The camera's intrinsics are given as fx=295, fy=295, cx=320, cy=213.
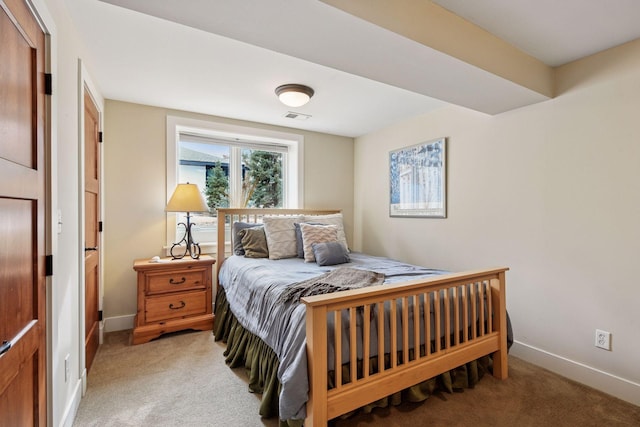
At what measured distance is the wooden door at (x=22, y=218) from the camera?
946mm

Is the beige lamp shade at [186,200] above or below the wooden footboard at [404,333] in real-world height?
above

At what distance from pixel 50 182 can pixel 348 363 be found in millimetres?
1642

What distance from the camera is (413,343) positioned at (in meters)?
1.76

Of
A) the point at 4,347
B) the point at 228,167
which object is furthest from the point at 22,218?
the point at 228,167

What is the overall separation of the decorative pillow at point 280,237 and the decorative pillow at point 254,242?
0.06 metres

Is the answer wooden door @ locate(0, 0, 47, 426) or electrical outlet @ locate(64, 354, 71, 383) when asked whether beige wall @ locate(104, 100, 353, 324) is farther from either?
wooden door @ locate(0, 0, 47, 426)

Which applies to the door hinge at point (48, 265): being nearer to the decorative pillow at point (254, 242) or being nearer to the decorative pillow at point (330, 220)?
the decorative pillow at point (254, 242)

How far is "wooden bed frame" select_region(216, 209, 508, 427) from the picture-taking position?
54.1 inches

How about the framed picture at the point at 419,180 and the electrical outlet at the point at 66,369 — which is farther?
the framed picture at the point at 419,180

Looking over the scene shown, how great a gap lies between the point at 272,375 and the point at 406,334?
0.80 meters

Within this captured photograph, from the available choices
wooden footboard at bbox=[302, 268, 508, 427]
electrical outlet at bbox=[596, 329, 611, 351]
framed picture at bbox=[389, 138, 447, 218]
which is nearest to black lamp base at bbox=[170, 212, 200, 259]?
wooden footboard at bbox=[302, 268, 508, 427]

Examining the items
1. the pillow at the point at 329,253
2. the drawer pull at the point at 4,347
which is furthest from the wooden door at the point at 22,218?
the pillow at the point at 329,253

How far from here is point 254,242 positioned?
9.82 ft

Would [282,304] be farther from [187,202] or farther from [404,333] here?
[187,202]
